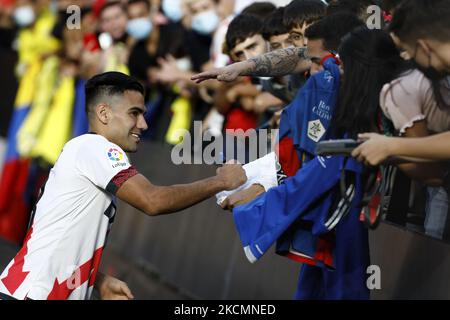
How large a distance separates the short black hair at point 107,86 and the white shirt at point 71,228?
0.30m

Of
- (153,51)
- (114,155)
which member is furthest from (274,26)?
(153,51)

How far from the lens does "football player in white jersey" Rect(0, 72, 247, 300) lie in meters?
6.23

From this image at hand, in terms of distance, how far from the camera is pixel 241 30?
29.3 feet

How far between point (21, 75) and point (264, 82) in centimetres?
1075

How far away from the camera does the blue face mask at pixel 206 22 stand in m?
12.5

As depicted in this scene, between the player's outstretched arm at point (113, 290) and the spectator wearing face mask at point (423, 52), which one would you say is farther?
the player's outstretched arm at point (113, 290)

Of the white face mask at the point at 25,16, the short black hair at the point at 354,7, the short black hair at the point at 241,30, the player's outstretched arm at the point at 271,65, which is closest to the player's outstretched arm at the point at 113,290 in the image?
the player's outstretched arm at the point at 271,65

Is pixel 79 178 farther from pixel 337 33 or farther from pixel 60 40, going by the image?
pixel 60 40

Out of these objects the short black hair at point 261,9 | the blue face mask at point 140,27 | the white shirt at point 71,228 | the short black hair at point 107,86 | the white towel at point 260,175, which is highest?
the blue face mask at point 140,27

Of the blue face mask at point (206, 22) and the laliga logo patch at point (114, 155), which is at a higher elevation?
the blue face mask at point (206, 22)

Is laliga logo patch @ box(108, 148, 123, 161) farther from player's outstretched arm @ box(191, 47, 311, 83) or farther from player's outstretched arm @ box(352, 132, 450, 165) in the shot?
player's outstretched arm @ box(352, 132, 450, 165)

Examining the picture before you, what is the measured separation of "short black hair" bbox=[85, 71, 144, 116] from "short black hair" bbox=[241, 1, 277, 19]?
295cm

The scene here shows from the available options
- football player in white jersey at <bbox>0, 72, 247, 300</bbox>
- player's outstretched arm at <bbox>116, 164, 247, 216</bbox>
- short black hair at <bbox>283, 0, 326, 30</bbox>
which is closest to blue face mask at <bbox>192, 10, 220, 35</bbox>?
short black hair at <bbox>283, 0, 326, 30</bbox>

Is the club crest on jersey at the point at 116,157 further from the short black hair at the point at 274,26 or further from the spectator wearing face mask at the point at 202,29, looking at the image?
the spectator wearing face mask at the point at 202,29
